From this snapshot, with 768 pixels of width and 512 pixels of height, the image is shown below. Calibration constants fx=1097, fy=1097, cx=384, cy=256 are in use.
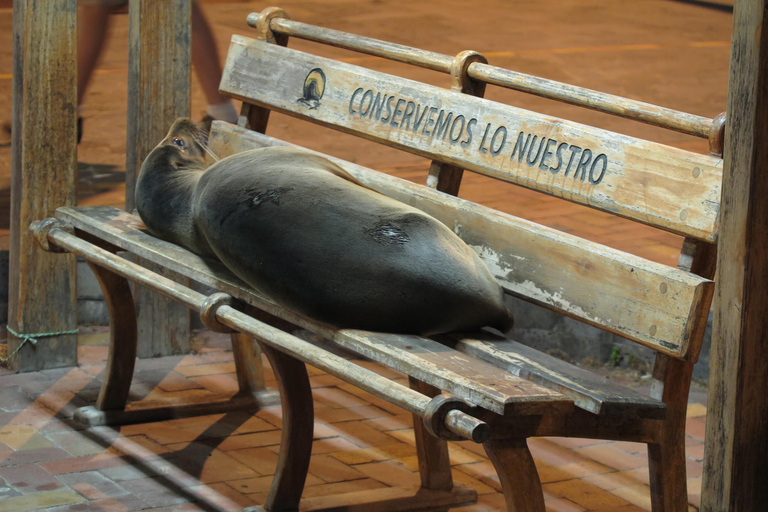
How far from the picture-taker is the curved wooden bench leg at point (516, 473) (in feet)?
6.77

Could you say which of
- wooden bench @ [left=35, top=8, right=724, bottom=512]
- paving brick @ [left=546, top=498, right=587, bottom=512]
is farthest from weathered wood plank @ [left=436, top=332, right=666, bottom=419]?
paving brick @ [left=546, top=498, right=587, bottom=512]

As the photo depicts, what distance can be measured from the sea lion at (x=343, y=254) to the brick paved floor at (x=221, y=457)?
0.68 meters

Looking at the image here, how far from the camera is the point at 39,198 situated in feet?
12.2

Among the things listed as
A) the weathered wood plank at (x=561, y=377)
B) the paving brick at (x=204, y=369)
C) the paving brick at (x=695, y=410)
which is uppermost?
the weathered wood plank at (x=561, y=377)

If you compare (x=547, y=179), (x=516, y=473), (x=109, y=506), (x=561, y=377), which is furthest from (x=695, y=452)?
(x=109, y=506)

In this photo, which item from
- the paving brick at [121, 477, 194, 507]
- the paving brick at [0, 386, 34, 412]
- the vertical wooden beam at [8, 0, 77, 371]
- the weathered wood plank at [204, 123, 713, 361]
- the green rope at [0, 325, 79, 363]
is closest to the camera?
the weathered wood plank at [204, 123, 713, 361]

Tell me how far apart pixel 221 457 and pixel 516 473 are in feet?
4.26

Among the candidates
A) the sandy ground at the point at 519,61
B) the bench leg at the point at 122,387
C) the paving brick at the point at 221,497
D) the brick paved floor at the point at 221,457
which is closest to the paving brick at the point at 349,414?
the brick paved floor at the point at 221,457

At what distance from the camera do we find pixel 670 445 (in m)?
2.38

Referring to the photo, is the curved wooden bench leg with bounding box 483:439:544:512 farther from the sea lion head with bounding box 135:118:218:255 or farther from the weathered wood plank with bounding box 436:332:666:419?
the sea lion head with bounding box 135:118:218:255

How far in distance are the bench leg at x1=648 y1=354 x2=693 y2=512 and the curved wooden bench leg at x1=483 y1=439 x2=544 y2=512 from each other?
0.38 m

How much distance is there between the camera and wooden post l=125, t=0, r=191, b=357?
3.79 meters

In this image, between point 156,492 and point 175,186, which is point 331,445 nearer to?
point 156,492

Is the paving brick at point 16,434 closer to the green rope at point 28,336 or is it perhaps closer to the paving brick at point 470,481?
the green rope at point 28,336
